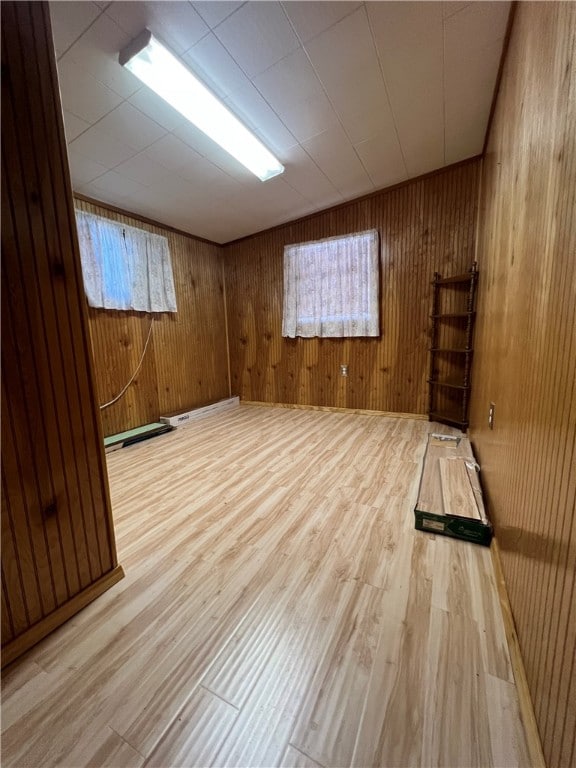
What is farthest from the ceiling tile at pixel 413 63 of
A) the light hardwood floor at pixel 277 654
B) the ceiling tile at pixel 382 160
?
the light hardwood floor at pixel 277 654

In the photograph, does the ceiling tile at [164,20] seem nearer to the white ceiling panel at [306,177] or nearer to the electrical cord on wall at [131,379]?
the white ceiling panel at [306,177]

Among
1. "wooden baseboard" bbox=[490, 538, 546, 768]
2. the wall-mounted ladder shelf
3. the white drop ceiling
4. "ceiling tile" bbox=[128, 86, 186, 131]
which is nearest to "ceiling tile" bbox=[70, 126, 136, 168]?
the white drop ceiling

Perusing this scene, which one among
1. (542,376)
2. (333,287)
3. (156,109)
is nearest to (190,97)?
(156,109)

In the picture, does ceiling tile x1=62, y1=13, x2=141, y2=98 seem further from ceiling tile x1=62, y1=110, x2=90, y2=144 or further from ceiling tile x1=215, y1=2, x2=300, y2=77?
ceiling tile x1=215, y1=2, x2=300, y2=77

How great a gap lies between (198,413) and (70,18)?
3474mm

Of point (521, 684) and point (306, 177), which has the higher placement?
point (306, 177)

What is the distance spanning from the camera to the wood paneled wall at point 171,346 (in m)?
3.22

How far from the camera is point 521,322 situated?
118 cm

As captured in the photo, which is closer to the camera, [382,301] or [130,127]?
[130,127]

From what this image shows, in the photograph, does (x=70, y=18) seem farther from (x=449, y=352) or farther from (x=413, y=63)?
(x=449, y=352)

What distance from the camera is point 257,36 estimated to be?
1.63m

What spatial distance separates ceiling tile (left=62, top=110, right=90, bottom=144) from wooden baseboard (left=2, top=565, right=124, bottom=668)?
285 cm

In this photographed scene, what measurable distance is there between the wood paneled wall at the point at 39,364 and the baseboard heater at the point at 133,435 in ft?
6.25

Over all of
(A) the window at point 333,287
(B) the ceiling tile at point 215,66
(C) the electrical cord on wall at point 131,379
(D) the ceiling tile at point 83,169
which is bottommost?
(C) the electrical cord on wall at point 131,379
